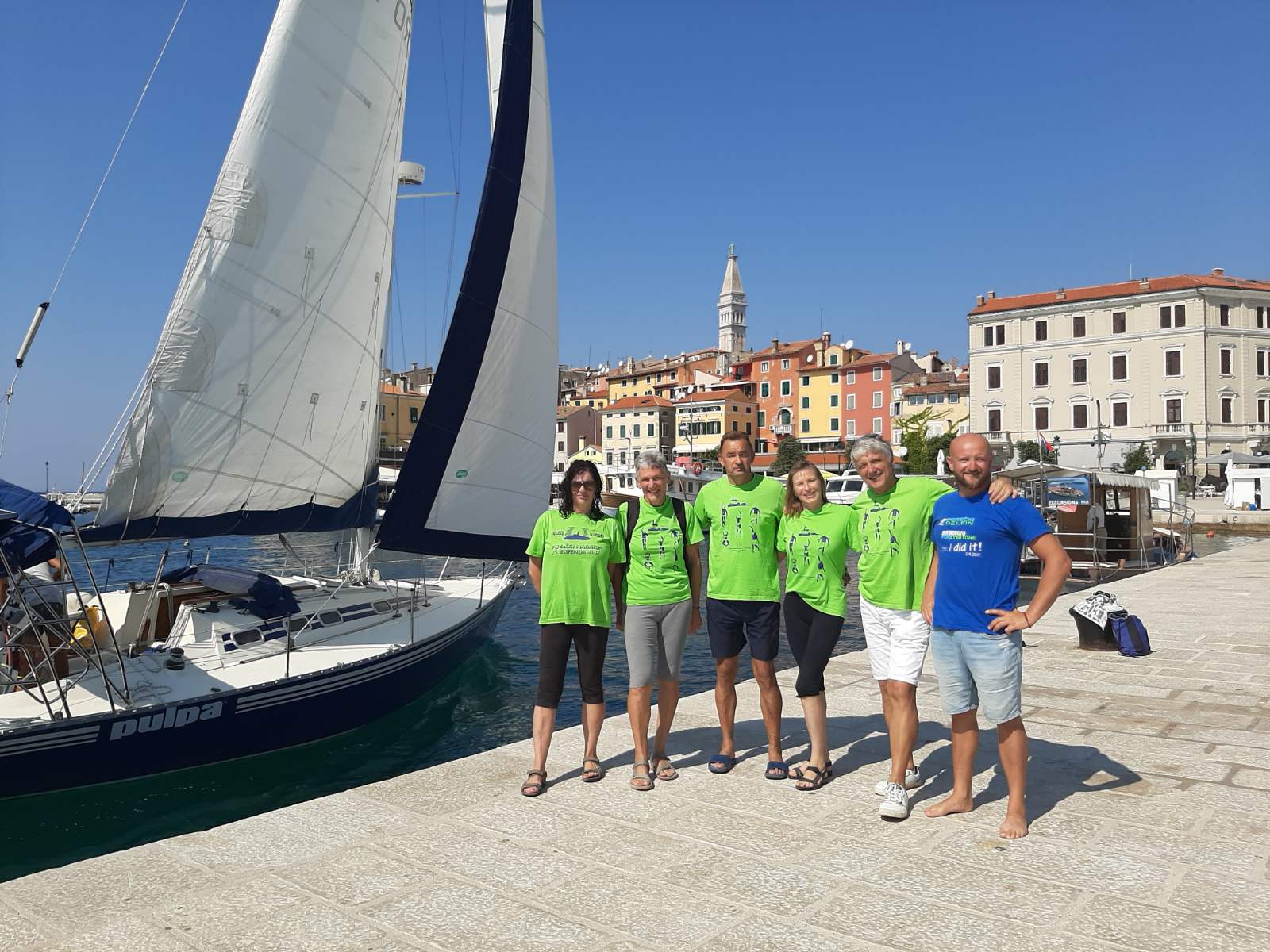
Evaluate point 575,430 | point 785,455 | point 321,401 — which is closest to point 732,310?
point 575,430

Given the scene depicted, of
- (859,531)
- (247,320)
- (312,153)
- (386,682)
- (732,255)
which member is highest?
(732,255)

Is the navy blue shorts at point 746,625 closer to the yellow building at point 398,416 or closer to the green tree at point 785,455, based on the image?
the green tree at point 785,455

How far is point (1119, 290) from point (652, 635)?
63222 mm

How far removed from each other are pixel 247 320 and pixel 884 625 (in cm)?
845

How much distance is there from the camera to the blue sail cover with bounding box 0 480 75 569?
7.08 m

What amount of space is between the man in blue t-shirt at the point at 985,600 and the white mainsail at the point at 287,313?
28.0ft

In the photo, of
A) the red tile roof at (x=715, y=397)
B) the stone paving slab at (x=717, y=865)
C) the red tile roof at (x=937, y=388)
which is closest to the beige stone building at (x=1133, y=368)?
the red tile roof at (x=937, y=388)

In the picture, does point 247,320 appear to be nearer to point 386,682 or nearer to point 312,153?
point 312,153

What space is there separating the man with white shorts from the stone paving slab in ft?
1.51

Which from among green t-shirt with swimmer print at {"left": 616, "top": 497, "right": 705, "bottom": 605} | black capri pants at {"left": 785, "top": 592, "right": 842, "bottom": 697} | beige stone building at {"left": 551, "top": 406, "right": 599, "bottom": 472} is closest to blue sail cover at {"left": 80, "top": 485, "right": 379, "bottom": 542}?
green t-shirt with swimmer print at {"left": 616, "top": 497, "right": 705, "bottom": 605}

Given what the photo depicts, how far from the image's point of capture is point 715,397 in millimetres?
79562

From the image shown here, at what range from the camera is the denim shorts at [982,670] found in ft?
13.2

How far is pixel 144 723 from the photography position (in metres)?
7.81

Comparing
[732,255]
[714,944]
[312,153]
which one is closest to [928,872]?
[714,944]
